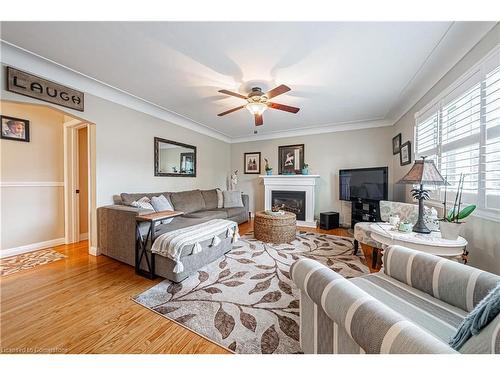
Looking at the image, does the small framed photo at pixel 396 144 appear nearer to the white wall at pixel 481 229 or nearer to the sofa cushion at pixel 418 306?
the white wall at pixel 481 229

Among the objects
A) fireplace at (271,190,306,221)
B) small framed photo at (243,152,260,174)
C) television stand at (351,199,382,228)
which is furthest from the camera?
small framed photo at (243,152,260,174)

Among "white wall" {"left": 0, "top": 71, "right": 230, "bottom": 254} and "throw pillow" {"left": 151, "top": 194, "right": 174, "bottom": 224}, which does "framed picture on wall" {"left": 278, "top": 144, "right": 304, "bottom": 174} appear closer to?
"white wall" {"left": 0, "top": 71, "right": 230, "bottom": 254}

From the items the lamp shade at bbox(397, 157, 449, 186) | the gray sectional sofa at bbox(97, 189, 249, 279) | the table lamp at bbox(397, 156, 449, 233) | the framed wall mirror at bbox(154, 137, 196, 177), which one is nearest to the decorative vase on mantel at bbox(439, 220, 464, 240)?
the table lamp at bbox(397, 156, 449, 233)

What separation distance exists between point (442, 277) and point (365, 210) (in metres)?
3.15

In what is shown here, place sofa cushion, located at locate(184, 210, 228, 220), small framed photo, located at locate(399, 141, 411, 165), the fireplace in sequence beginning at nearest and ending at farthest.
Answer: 1. small framed photo, located at locate(399, 141, 411, 165)
2. sofa cushion, located at locate(184, 210, 228, 220)
3. the fireplace

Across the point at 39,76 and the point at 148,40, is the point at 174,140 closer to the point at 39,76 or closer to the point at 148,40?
the point at 39,76

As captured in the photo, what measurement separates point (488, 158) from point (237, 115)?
350 centimetres

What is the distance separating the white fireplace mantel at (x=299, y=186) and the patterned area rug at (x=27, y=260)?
13.6 feet

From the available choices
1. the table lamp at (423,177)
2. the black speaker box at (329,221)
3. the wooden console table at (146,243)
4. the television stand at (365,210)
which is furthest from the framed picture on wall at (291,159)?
the wooden console table at (146,243)

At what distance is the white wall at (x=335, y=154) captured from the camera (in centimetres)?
435

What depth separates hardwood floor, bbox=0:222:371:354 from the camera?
1.29 metres

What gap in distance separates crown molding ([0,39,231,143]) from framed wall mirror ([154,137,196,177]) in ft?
1.70

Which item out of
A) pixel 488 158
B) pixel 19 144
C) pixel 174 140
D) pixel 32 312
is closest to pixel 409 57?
pixel 488 158

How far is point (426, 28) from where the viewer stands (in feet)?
5.49
